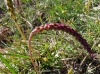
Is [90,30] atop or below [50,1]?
below

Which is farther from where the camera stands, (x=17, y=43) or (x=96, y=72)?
(x=17, y=43)

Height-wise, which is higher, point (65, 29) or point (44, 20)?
point (65, 29)

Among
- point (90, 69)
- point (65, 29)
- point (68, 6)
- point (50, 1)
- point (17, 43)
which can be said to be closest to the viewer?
point (65, 29)

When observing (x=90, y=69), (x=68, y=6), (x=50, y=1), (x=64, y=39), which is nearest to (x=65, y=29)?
(x=90, y=69)

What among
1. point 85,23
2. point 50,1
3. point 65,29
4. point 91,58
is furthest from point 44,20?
point 65,29

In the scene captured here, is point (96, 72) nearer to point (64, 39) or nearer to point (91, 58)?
point (91, 58)

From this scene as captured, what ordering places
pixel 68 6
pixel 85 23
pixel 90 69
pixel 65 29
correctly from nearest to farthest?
pixel 65 29
pixel 90 69
pixel 85 23
pixel 68 6

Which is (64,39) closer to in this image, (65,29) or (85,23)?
(85,23)

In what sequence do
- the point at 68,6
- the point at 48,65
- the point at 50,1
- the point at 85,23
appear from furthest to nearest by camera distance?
the point at 50,1
the point at 68,6
the point at 85,23
the point at 48,65

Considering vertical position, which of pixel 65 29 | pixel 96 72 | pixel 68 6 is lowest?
pixel 96 72

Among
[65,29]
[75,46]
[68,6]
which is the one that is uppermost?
[65,29]
